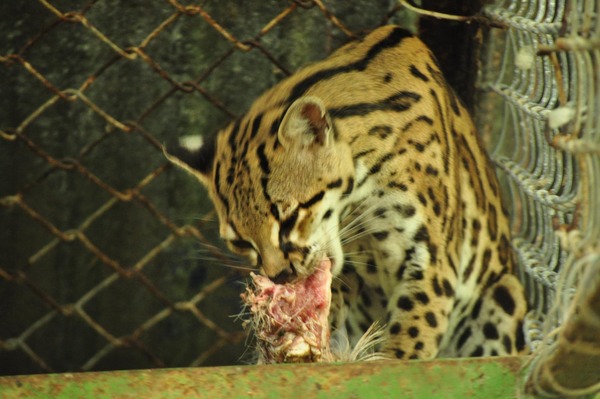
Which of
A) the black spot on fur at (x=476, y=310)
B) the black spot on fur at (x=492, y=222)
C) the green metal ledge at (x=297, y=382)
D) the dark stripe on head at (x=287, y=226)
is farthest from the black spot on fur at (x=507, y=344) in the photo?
the green metal ledge at (x=297, y=382)

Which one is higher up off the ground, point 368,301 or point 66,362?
point 368,301

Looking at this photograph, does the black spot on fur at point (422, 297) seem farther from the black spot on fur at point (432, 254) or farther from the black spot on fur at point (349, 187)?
the black spot on fur at point (349, 187)

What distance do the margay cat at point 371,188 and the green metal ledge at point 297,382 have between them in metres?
0.64

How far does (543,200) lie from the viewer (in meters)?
2.22

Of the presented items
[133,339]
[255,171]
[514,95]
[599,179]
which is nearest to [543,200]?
[514,95]

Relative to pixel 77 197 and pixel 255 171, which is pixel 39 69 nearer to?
pixel 77 197

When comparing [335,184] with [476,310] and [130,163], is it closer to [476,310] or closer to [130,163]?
[476,310]

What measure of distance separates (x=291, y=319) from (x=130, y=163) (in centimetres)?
116

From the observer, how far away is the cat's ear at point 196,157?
251 centimetres

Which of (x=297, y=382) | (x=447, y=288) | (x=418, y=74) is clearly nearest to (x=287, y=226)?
(x=447, y=288)

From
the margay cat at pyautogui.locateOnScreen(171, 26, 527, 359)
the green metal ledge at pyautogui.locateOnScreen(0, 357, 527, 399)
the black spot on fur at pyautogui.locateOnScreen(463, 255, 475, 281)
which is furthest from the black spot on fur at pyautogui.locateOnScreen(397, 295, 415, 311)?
the green metal ledge at pyautogui.locateOnScreen(0, 357, 527, 399)

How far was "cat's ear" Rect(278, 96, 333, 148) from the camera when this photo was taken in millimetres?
2295

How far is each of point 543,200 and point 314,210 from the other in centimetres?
49

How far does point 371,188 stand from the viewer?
2.42 meters
